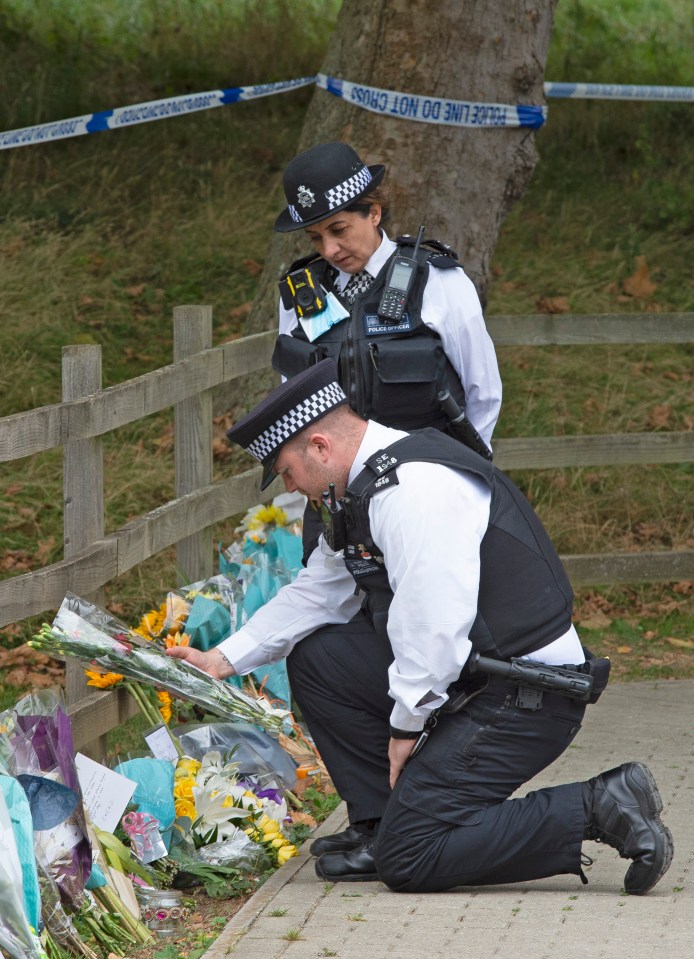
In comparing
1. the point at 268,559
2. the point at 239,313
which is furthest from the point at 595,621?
the point at 239,313

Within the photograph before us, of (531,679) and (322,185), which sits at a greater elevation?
(322,185)

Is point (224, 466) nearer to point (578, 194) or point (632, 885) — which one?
point (632, 885)

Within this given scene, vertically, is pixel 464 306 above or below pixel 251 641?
above

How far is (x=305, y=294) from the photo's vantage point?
14.1ft

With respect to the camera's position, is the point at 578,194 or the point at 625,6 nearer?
the point at 578,194

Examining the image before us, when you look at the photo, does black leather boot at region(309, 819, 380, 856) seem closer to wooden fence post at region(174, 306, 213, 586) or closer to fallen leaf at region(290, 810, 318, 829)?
fallen leaf at region(290, 810, 318, 829)

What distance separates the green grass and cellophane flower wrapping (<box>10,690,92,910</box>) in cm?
287

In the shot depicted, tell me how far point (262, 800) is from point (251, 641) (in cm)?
51

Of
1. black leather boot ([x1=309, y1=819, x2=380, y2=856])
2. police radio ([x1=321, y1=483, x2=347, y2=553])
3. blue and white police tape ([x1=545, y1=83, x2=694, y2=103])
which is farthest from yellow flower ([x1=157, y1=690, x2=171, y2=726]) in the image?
blue and white police tape ([x1=545, y1=83, x2=694, y2=103])

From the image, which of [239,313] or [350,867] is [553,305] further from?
[350,867]

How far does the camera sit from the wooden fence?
12.9ft

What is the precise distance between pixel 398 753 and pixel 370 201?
1.71m

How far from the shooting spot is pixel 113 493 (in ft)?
23.0

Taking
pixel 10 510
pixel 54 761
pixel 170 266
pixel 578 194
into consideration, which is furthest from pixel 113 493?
pixel 578 194
